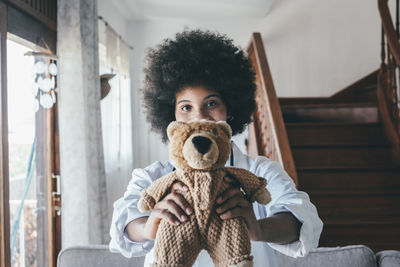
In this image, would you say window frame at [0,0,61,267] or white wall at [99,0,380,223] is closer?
window frame at [0,0,61,267]

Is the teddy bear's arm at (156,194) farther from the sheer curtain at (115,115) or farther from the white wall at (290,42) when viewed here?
the white wall at (290,42)

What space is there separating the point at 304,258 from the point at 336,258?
0.44ft

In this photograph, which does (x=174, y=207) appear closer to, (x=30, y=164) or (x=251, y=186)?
(x=251, y=186)

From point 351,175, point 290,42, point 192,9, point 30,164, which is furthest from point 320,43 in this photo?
point 30,164

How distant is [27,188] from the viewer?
262 centimetres

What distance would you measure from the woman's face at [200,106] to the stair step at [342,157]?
2.50 m

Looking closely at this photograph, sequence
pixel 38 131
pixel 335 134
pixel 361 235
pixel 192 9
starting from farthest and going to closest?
pixel 192 9, pixel 335 134, pixel 38 131, pixel 361 235

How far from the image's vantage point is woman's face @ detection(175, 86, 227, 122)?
35.2 inches

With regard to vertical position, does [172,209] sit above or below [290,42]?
below

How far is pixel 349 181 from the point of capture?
10.0ft

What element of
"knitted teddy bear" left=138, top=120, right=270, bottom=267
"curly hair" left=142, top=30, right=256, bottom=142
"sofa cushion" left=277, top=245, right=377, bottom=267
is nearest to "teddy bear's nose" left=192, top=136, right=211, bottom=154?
"knitted teddy bear" left=138, top=120, right=270, bottom=267

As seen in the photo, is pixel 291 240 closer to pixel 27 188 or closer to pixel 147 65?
pixel 147 65

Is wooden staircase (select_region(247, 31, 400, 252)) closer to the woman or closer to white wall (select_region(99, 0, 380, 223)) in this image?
the woman

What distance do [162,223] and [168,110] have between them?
581mm
